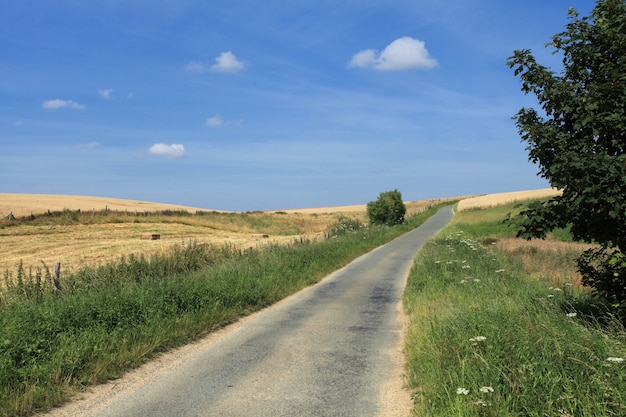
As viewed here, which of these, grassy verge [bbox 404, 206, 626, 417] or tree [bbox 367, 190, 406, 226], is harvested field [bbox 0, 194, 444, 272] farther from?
grassy verge [bbox 404, 206, 626, 417]

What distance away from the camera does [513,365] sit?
511 cm

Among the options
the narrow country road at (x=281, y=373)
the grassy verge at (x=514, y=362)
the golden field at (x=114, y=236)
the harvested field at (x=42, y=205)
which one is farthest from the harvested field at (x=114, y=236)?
the grassy verge at (x=514, y=362)

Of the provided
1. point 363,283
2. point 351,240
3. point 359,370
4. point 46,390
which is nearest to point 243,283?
point 363,283

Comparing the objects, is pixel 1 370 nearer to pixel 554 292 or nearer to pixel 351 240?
pixel 554 292

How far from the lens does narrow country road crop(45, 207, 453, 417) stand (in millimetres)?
5641

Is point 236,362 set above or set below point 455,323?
below

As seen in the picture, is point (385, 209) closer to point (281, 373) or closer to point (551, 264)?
point (551, 264)

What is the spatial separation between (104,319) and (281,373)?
379 cm

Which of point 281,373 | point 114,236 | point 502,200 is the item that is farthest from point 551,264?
point 502,200

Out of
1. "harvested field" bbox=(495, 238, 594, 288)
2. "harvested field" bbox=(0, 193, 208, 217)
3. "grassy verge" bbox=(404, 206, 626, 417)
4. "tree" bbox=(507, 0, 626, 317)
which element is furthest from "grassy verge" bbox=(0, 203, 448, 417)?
"harvested field" bbox=(0, 193, 208, 217)

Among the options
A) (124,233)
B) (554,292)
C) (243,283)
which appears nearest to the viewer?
(554,292)

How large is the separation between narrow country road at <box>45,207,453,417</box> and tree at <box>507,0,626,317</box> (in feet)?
11.6

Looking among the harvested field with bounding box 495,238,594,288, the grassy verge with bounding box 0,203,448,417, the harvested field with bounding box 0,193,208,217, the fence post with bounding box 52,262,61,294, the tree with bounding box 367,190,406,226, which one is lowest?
the harvested field with bounding box 495,238,594,288

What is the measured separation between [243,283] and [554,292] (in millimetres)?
8467
